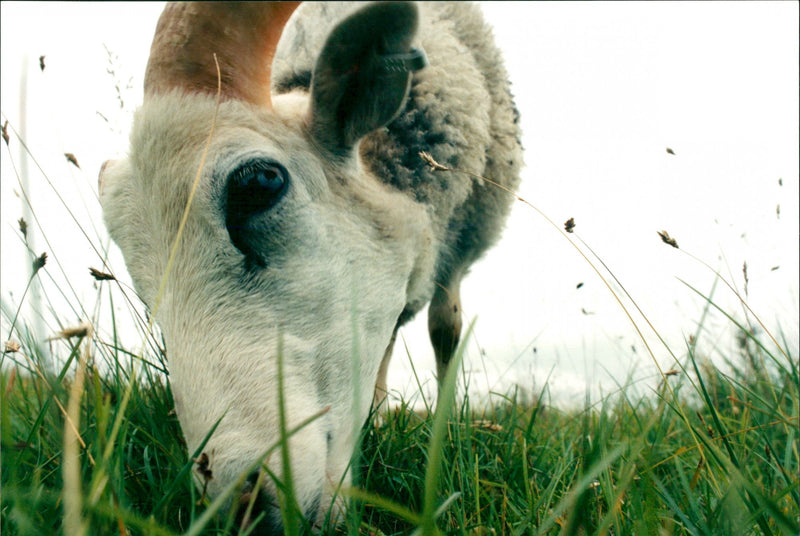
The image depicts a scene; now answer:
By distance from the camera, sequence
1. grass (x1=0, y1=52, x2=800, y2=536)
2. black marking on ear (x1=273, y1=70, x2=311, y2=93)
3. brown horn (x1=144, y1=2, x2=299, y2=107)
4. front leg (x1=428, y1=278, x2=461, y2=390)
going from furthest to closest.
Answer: front leg (x1=428, y1=278, x2=461, y2=390)
black marking on ear (x1=273, y1=70, x2=311, y2=93)
brown horn (x1=144, y1=2, x2=299, y2=107)
grass (x1=0, y1=52, x2=800, y2=536)

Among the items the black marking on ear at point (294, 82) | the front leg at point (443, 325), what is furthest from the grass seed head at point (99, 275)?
the front leg at point (443, 325)

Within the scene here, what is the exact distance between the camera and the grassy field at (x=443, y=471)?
1.01 meters

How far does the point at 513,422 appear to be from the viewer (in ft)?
6.60

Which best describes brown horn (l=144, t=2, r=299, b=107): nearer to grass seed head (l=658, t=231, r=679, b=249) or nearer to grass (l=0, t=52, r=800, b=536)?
grass (l=0, t=52, r=800, b=536)

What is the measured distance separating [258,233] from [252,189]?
0.49 feet

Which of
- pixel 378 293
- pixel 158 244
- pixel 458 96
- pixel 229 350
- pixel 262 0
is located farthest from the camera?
pixel 458 96

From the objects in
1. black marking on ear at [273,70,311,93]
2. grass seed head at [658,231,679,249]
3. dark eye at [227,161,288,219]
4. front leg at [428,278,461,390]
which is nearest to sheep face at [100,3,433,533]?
dark eye at [227,161,288,219]

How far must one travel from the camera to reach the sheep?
1.66 metres

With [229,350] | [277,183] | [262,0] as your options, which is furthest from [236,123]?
[229,350]

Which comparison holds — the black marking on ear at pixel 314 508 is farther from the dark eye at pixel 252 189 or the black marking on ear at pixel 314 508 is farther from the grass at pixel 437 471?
the dark eye at pixel 252 189

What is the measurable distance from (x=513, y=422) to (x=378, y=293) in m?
0.73

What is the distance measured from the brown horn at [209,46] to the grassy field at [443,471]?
3.10 feet

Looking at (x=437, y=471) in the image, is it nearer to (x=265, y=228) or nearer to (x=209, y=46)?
(x=265, y=228)

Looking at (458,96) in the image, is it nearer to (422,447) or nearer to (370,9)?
(370,9)
